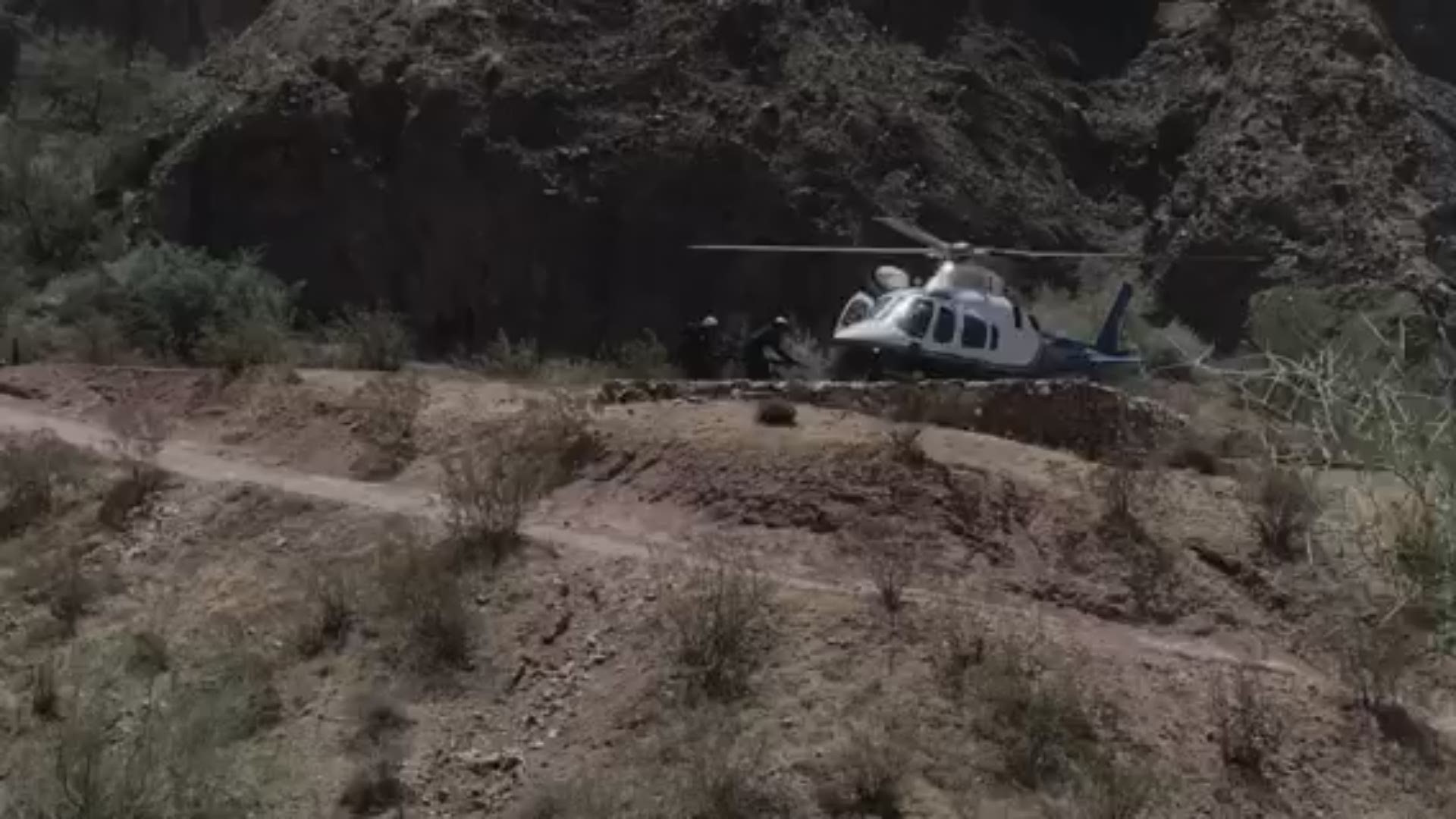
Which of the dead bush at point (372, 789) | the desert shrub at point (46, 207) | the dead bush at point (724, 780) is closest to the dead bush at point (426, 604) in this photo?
the dead bush at point (372, 789)

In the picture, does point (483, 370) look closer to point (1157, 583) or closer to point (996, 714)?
point (1157, 583)

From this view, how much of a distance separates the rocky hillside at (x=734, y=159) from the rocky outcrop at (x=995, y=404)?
1393 cm

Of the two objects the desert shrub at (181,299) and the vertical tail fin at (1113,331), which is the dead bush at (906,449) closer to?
the vertical tail fin at (1113,331)

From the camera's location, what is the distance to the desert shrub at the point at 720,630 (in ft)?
40.1

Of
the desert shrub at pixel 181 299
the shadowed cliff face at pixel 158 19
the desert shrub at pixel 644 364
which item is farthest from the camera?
the shadowed cliff face at pixel 158 19

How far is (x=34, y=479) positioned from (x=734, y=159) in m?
19.3

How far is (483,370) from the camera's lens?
22031 millimetres

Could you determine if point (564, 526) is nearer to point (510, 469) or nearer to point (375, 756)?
point (510, 469)

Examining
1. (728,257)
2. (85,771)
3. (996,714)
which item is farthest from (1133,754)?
(728,257)

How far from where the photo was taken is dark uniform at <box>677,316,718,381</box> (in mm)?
21656

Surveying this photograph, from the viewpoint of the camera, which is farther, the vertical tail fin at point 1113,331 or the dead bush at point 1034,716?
the vertical tail fin at point 1113,331

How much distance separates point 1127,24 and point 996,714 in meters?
33.2

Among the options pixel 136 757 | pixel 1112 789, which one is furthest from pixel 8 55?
pixel 1112 789

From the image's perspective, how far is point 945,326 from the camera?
68.3 feet
